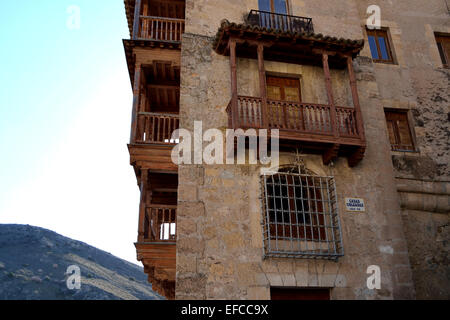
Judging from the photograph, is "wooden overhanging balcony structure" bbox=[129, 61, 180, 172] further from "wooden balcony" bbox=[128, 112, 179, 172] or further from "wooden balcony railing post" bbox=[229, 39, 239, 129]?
"wooden balcony railing post" bbox=[229, 39, 239, 129]

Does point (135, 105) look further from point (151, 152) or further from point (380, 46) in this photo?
point (380, 46)

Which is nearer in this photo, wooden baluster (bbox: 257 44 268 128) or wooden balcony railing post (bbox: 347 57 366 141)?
wooden baluster (bbox: 257 44 268 128)

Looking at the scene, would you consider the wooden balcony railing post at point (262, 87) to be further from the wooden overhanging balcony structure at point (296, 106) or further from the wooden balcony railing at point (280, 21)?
the wooden balcony railing at point (280, 21)

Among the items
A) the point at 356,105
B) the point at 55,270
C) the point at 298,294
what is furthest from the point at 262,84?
the point at 55,270

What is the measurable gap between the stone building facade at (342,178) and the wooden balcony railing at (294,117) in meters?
0.51

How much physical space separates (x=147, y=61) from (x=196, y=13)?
1968 mm

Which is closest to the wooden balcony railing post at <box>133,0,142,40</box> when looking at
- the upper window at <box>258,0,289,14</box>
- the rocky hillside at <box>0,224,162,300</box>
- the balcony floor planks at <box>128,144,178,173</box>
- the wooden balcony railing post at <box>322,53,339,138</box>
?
the balcony floor planks at <box>128,144,178,173</box>

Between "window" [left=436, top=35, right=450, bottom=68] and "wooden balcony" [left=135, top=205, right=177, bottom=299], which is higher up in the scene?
"window" [left=436, top=35, right=450, bottom=68]

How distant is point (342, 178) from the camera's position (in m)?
10.3

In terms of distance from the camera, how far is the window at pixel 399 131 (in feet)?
38.6

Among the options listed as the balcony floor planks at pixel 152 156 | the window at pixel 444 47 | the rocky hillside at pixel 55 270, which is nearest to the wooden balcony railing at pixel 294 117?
the balcony floor planks at pixel 152 156

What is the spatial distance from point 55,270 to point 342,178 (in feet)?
129

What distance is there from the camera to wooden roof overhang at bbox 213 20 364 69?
10336 millimetres
